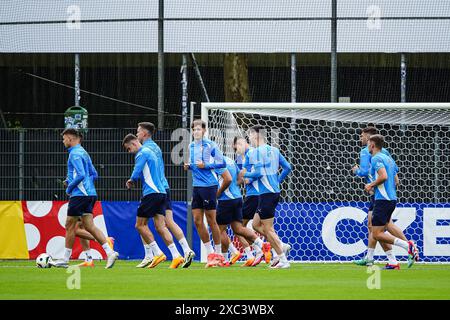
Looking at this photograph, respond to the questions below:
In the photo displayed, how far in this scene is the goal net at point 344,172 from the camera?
1872 cm

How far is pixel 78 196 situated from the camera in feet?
52.3

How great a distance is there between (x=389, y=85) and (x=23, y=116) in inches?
308

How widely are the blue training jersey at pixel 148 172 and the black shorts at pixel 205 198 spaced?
1.75ft

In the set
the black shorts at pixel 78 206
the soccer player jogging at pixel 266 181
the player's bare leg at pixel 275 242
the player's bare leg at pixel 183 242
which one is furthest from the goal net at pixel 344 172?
the black shorts at pixel 78 206

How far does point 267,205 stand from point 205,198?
0.95m

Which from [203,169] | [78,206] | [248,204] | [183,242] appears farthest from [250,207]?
[78,206]

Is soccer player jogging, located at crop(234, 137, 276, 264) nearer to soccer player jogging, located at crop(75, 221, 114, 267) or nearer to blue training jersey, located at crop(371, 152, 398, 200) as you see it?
blue training jersey, located at crop(371, 152, 398, 200)

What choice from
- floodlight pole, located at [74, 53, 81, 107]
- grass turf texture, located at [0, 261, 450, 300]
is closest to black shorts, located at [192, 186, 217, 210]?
grass turf texture, located at [0, 261, 450, 300]

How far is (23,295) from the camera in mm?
11055

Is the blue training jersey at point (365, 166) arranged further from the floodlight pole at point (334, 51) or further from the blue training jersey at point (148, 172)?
the blue training jersey at point (148, 172)

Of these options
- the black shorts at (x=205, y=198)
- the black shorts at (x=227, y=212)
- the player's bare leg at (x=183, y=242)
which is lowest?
the player's bare leg at (x=183, y=242)

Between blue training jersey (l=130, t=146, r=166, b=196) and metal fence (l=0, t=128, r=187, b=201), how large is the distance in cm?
346
